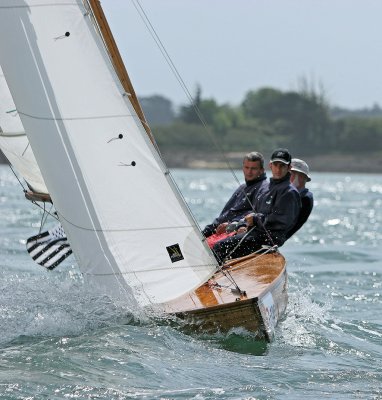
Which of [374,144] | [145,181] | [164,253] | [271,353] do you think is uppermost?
[145,181]

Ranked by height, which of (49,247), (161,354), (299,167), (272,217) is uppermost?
(299,167)

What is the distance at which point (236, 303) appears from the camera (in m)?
7.26

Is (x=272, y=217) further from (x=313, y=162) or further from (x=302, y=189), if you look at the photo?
(x=313, y=162)

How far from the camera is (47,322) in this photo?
7645 millimetres

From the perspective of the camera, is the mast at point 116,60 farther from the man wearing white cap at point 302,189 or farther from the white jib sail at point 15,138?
the man wearing white cap at point 302,189

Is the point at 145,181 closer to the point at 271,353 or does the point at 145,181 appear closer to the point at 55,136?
the point at 55,136

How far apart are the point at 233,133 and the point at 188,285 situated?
3263 inches

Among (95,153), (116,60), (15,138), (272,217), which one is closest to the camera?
(95,153)

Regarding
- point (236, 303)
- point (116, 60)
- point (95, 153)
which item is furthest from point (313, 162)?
point (236, 303)

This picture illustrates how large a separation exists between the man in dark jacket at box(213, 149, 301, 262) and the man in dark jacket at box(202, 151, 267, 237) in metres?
0.31

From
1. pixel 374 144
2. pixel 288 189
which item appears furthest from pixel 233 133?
pixel 288 189

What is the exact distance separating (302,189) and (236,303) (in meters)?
2.53

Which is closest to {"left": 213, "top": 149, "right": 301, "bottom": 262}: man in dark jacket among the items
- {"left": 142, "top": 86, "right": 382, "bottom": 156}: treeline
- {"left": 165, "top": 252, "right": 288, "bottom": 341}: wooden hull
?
{"left": 165, "top": 252, "right": 288, "bottom": 341}: wooden hull

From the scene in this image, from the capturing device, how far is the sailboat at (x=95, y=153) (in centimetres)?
777
